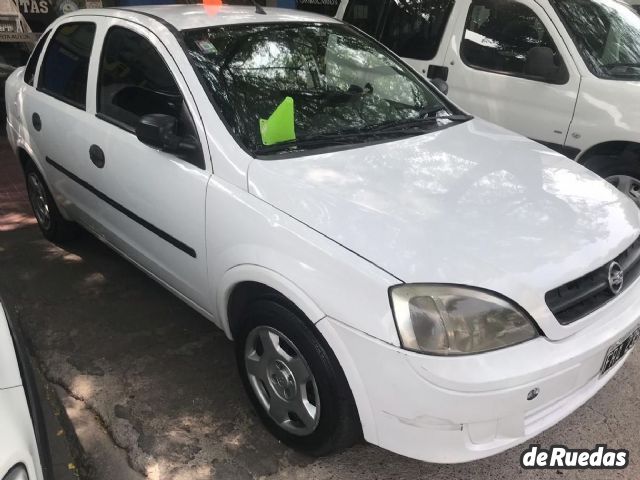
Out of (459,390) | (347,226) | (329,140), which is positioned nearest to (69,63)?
(329,140)

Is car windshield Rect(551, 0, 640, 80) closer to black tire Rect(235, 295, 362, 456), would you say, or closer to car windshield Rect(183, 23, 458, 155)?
car windshield Rect(183, 23, 458, 155)

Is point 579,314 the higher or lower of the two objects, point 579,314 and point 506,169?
the lower

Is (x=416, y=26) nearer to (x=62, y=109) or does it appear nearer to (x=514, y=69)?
(x=514, y=69)

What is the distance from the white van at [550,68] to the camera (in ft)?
13.4

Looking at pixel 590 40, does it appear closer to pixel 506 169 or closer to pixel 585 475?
pixel 506 169

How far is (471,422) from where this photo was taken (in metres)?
1.96

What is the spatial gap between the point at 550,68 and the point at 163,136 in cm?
286

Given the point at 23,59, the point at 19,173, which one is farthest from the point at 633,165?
the point at 23,59

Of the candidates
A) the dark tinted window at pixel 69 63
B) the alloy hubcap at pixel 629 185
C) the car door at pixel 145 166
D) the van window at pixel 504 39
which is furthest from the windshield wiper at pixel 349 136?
the alloy hubcap at pixel 629 185

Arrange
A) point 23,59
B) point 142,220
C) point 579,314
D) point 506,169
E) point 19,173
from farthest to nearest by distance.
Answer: point 23,59, point 19,173, point 142,220, point 506,169, point 579,314

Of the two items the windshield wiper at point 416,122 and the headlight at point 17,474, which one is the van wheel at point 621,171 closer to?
the windshield wiper at point 416,122

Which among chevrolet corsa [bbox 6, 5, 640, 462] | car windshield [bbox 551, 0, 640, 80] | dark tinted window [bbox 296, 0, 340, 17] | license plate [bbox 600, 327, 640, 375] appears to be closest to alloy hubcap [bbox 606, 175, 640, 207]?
car windshield [bbox 551, 0, 640, 80]

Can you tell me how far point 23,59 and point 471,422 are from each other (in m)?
8.32

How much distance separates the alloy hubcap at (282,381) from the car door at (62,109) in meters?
1.63
